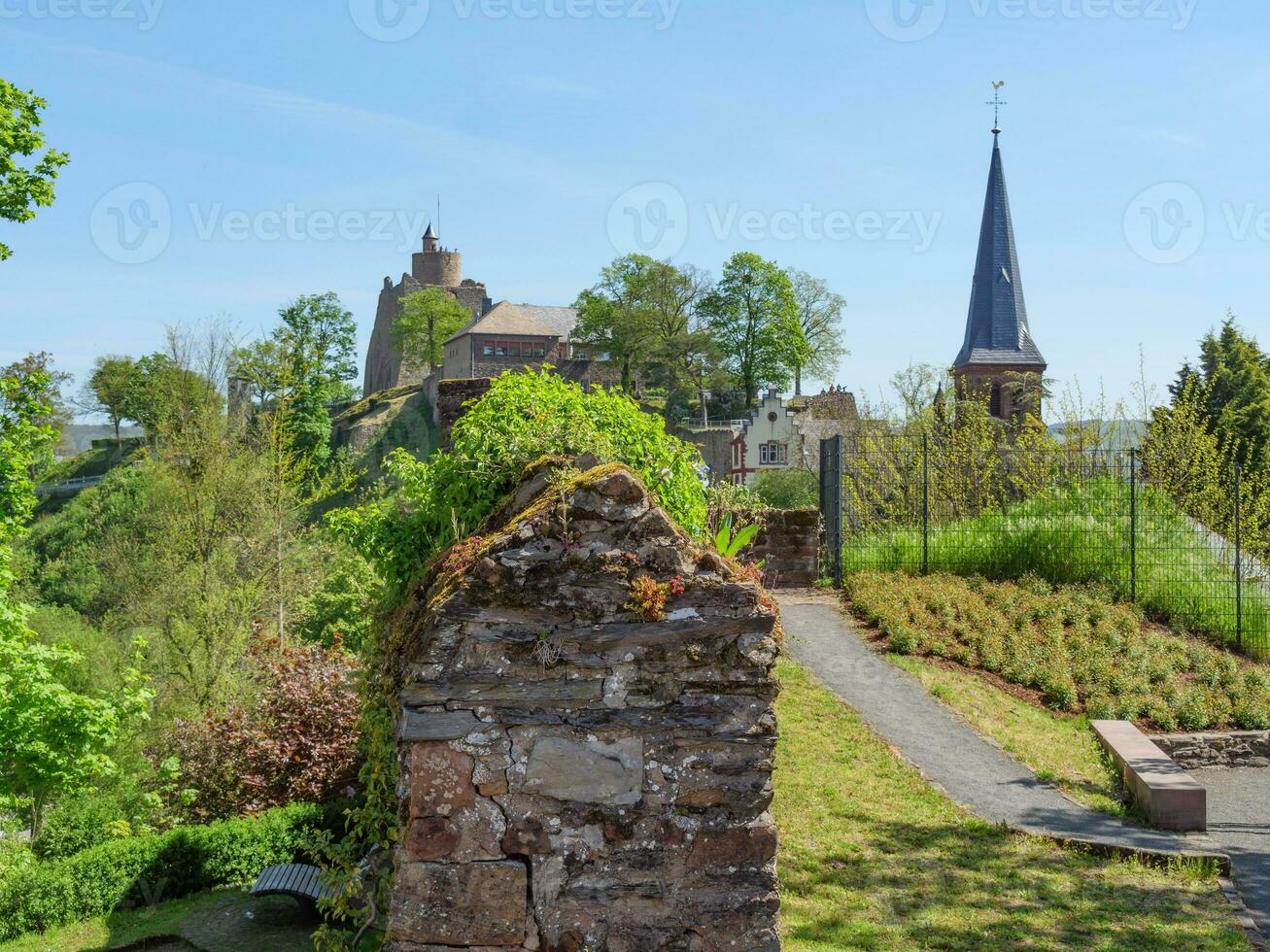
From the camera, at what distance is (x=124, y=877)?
1066 centimetres

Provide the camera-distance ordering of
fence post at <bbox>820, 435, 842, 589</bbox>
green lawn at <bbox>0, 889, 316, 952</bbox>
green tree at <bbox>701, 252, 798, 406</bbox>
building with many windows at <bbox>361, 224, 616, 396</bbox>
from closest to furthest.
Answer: green lawn at <bbox>0, 889, 316, 952</bbox>
fence post at <bbox>820, 435, 842, 589</bbox>
green tree at <bbox>701, 252, 798, 406</bbox>
building with many windows at <bbox>361, 224, 616, 396</bbox>

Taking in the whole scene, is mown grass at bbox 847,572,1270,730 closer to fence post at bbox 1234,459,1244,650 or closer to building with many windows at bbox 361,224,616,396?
fence post at bbox 1234,459,1244,650

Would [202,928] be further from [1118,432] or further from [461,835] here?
[1118,432]

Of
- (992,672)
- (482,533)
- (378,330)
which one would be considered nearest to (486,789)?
(482,533)

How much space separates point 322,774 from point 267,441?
16.3 meters

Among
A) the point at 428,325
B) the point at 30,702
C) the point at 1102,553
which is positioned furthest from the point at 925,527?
the point at 428,325

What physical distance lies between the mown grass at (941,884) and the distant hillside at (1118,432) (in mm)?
11295

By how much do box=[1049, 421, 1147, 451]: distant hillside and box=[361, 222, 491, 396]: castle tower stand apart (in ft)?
229

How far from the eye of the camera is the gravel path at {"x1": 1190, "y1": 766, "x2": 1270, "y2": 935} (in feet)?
24.6

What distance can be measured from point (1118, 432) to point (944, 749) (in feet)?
35.0

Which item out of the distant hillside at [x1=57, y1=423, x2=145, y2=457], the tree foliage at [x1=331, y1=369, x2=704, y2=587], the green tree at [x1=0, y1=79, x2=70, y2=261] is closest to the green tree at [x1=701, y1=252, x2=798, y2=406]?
the distant hillside at [x1=57, y1=423, x2=145, y2=457]

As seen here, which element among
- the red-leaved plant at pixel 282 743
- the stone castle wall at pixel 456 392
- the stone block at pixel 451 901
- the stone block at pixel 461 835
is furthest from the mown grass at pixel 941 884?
the red-leaved plant at pixel 282 743

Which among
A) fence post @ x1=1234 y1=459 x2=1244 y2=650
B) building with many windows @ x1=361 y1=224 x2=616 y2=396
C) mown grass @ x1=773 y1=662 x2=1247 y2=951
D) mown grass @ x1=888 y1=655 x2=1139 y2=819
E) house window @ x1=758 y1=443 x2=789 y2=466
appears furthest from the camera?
building with many windows @ x1=361 y1=224 x2=616 y2=396

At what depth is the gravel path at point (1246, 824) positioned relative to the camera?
749cm
